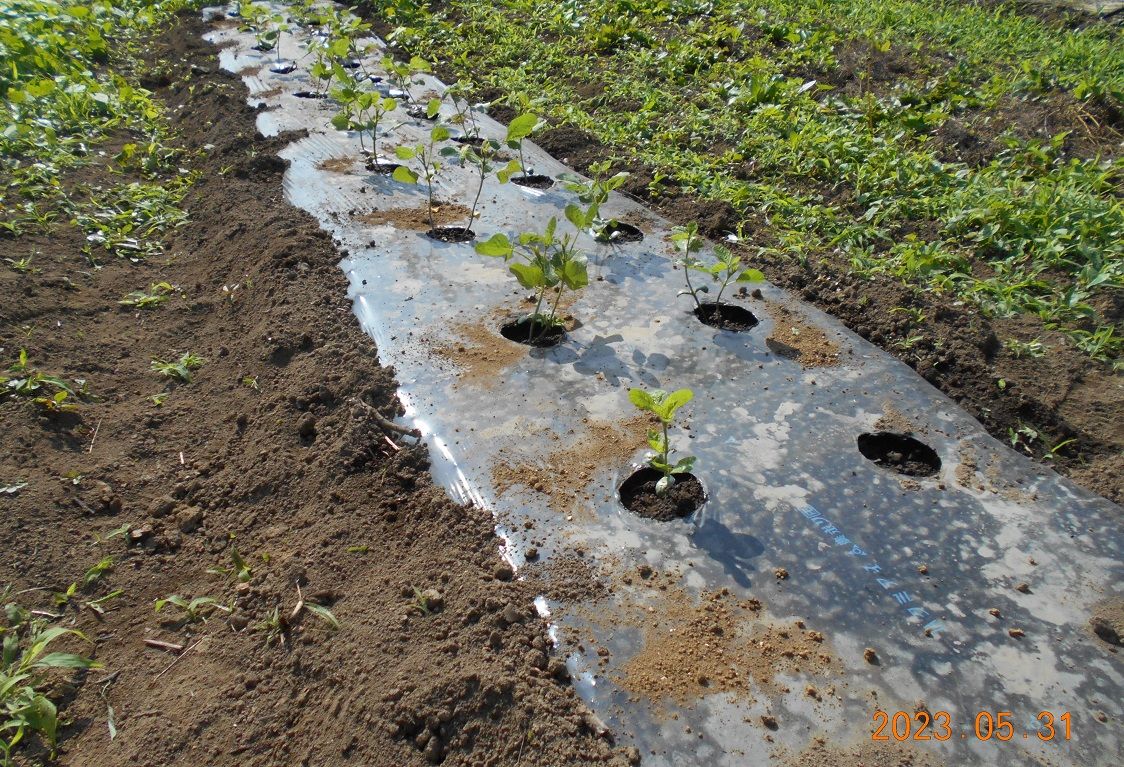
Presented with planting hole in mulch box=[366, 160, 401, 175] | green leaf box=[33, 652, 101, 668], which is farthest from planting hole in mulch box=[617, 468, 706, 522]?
planting hole in mulch box=[366, 160, 401, 175]

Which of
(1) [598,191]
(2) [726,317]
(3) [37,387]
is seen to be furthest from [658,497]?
(3) [37,387]

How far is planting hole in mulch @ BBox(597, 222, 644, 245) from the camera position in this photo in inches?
147

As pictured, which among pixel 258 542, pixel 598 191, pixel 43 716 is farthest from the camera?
pixel 598 191

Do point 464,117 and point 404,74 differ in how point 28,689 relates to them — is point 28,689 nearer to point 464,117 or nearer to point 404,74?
point 464,117

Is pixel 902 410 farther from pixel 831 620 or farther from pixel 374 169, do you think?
pixel 374 169

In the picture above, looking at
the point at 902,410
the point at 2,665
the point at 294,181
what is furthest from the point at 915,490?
the point at 294,181

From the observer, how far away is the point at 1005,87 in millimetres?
4984

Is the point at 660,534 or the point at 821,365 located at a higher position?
the point at 821,365

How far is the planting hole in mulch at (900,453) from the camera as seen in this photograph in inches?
98.6

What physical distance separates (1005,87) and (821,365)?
3394 millimetres

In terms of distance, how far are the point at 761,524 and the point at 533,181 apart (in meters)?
2.77

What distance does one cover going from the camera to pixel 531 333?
3.03 meters
